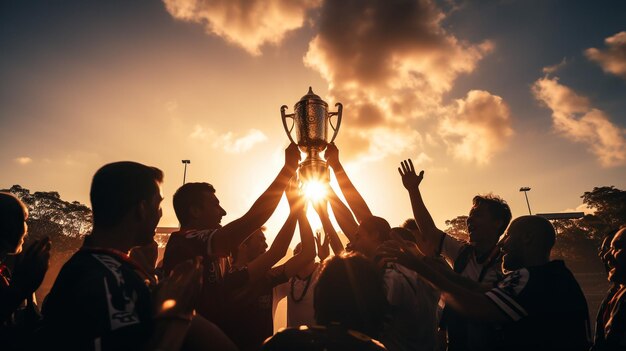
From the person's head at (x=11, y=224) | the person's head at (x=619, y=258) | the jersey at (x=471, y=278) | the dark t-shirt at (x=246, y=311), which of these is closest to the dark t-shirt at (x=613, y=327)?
the person's head at (x=619, y=258)

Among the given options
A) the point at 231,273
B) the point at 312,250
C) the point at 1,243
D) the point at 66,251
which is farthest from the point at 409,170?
the point at 66,251

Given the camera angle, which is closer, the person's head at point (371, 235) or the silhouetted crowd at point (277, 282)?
the silhouetted crowd at point (277, 282)

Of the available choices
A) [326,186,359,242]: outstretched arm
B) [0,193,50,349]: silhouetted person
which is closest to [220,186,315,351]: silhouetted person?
[326,186,359,242]: outstretched arm

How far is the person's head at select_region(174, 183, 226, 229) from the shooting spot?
3.07 metres

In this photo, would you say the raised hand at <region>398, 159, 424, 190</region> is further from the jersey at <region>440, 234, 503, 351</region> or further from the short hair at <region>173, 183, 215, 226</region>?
the short hair at <region>173, 183, 215, 226</region>

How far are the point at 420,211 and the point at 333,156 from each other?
4.87 feet

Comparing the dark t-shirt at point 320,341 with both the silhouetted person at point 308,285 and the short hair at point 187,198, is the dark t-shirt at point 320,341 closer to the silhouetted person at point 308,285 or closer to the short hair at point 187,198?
the short hair at point 187,198

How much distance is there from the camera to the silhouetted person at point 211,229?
2.41m

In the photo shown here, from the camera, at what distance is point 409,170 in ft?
14.5

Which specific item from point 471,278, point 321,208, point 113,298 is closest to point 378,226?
point 321,208

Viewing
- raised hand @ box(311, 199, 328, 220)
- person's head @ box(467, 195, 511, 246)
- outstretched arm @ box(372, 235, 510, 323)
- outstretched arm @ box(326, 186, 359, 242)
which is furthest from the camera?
raised hand @ box(311, 199, 328, 220)

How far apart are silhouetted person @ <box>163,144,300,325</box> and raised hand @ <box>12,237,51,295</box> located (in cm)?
84

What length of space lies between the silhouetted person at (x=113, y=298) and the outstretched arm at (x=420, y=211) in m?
3.23

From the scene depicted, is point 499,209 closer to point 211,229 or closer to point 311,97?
point 311,97
